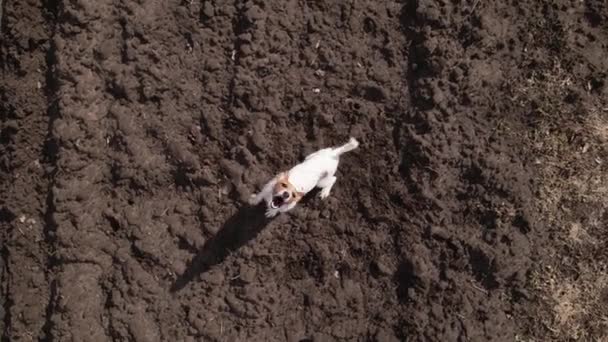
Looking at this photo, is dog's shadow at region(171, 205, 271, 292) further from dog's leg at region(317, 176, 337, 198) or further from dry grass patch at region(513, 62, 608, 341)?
dry grass patch at region(513, 62, 608, 341)

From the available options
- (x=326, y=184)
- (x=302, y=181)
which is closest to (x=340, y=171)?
(x=326, y=184)

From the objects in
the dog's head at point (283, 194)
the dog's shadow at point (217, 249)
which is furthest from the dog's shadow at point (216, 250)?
the dog's head at point (283, 194)

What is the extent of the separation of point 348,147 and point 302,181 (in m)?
0.67

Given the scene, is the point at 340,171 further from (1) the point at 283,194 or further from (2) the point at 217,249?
(2) the point at 217,249

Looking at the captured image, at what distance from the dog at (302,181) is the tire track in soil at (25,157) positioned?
1.79 metres

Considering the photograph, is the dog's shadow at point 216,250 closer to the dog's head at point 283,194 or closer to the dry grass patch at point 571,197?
the dog's head at point 283,194

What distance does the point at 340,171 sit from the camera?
422 cm

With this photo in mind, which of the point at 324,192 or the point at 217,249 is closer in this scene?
the point at 324,192

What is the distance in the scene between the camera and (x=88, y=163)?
14.3 feet

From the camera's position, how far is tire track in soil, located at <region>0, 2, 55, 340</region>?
14.5 ft

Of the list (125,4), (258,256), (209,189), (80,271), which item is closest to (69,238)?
(80,271)

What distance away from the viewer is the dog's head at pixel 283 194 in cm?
339

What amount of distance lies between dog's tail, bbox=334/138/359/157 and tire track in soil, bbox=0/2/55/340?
2.29 m

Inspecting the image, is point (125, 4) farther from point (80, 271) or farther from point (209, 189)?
point (80, 271)
